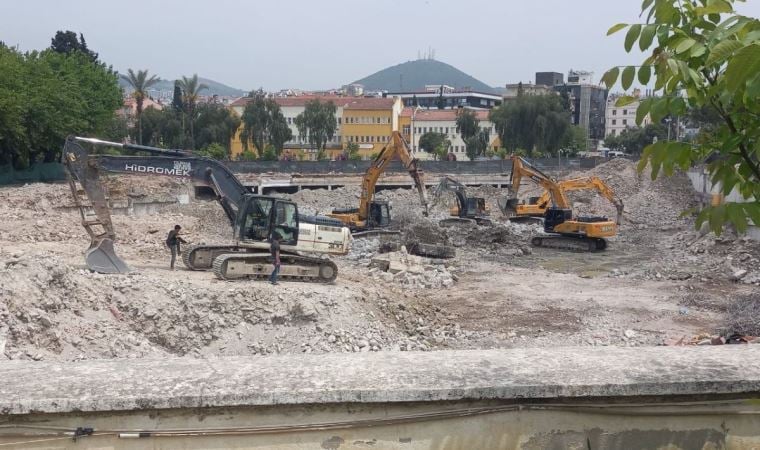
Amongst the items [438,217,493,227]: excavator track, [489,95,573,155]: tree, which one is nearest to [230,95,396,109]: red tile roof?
[489,95,573,155]: tree

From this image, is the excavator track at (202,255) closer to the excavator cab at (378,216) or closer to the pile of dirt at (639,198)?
the excavator cab at (378,216)

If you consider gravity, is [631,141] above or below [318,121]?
below

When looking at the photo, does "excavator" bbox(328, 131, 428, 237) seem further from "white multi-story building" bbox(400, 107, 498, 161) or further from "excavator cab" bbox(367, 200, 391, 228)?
"white multi-story building" bbox(400, 107, 498, 161)

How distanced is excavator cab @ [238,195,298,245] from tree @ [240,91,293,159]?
60341mm

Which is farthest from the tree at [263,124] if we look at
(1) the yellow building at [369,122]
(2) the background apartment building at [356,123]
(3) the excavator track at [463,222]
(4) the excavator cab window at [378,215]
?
(4) the excavator cab window at [378,215]

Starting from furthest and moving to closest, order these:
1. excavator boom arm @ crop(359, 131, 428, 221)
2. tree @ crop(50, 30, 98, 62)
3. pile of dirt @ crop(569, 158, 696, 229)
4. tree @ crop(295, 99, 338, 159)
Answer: tree @ crop(295, 99, 338, 159) → tree @ crop(50, 30, 98, 62) → pile of dirt @ crop(569, 158, 696, 229) → excavator boom arm @ crop(359, 131, 428, 221)

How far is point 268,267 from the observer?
16922mm

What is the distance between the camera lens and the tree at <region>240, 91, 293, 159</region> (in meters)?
76.9

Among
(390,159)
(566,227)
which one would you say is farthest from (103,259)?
(566,227)

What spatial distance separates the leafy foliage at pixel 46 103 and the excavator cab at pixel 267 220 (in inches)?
886

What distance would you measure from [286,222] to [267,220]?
0.44m

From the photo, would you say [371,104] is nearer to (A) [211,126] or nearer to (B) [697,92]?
(A) [211,126]

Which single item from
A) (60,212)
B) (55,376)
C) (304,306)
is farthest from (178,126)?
(55,376)

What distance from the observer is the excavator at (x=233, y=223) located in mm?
15953
